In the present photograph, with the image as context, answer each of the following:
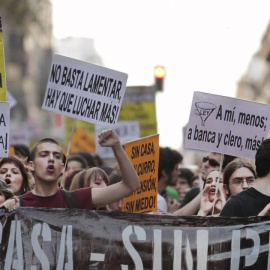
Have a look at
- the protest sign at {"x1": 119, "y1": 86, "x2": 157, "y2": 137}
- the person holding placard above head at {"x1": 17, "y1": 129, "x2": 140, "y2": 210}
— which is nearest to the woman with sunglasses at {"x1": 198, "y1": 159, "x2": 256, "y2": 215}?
the person holding placard above head at {"x1": 17, "y1": 129, "x2": 140, "y2": 210}

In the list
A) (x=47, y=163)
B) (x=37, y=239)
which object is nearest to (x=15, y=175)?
(x=47, y=163)

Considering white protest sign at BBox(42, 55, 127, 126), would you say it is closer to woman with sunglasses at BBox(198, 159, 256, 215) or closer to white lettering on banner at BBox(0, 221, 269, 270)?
woman with sunglasses at BBox(198, 159, 256, 215)

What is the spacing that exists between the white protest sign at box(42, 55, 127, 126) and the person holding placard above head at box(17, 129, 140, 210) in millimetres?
803

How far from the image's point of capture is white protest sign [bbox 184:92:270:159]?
8461mm

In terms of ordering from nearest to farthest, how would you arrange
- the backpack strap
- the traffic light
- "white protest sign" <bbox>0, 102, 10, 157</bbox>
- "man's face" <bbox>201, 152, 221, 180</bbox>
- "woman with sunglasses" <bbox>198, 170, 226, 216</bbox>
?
1. the backpack strap
2. "white protest sign" <bbox>0, 102, 10, 157</bbox>
3. "woman with sunglasses" <bbox>198, 170, 226, 216</bbox>
4. "man's face" <bbox>201, 152, 221, 180</bbox>
5. the traffic light

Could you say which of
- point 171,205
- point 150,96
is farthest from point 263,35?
point 171,205

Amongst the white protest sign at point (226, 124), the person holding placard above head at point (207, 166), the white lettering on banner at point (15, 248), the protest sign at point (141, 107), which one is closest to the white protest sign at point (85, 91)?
the white protest sign at point (226, 124)

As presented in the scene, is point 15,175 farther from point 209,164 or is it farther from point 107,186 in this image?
point 209,164

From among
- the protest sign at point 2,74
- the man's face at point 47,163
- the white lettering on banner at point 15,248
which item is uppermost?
the protest sign at point 2,74

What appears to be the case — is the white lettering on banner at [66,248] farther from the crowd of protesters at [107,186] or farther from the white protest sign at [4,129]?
the white protest sign at [4,129]

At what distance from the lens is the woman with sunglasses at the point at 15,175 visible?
333 inches

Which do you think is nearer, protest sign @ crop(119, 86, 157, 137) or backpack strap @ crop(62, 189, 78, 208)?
backpack strap @ crop(62, 189, 78, 208)

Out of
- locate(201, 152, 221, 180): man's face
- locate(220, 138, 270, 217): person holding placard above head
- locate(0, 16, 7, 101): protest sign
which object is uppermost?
locate(0, 16, 7, 101): protest sign

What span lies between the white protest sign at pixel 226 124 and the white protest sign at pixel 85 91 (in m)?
0.56
